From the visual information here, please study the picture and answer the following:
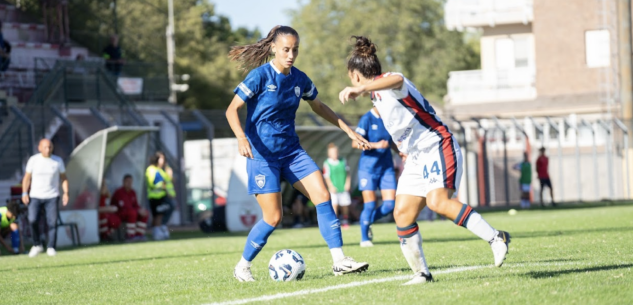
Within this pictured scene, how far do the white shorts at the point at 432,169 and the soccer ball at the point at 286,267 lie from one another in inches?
51.0

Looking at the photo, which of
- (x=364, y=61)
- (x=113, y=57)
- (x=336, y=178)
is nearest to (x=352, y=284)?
(x=364, y=61)

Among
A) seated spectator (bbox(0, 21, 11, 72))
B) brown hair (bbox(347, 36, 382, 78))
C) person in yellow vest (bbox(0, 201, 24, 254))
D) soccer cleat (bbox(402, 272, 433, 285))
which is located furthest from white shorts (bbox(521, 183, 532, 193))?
soccer cleat (bbox(402, 272, 433, 285))

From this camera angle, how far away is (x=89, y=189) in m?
20.5

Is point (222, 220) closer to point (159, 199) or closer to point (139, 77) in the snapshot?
point (159, 199)

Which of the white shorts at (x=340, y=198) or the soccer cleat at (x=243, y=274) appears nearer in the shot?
the soccer cleat at (x=243, y=274)

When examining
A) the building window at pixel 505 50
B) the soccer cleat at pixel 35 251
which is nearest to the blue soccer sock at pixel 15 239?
the soccer cleat at pixel 35 251

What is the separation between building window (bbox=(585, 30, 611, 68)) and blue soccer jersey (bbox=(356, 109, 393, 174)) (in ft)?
104

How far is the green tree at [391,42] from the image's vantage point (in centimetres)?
6100

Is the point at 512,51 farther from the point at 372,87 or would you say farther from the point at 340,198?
the point at 372,87

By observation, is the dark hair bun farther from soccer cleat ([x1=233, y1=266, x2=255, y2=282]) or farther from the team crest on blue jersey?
soccer cleat ([x1=233, y1=266, x2=255, y2=282])

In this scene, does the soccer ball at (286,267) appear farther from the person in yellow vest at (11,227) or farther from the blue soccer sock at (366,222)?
the person in yellow vest at (11,227)

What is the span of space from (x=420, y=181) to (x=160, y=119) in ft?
70.8

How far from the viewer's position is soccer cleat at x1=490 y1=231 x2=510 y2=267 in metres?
7.67

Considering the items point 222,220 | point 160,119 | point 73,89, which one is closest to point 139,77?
point 160,119
